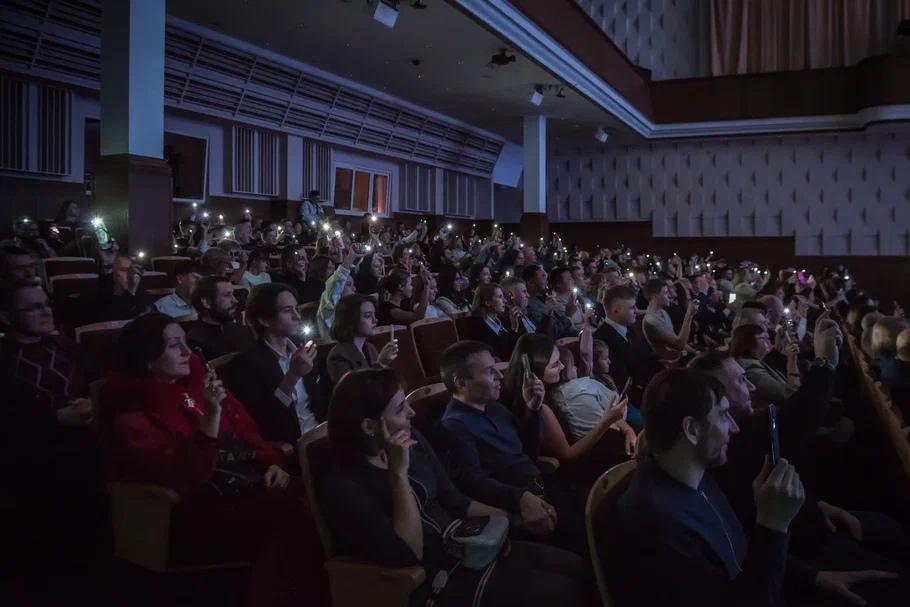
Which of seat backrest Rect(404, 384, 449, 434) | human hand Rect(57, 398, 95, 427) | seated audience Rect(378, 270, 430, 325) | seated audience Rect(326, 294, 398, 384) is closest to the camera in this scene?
human hand Rect(57, 398, 95, 427)

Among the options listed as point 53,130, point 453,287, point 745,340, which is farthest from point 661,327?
point 53,130

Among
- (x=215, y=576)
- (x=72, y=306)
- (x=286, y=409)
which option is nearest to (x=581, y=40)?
(x=72, y=306)

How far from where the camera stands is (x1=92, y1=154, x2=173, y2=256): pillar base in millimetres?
4859

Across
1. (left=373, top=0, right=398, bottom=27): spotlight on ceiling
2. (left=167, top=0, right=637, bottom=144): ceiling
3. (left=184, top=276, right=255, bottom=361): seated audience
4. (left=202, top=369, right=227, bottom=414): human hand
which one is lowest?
(left=202, top=369, right=227, bottom=414): human hand

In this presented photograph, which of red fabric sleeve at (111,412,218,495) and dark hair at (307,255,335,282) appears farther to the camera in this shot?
dark hair at (307,255,335,282)

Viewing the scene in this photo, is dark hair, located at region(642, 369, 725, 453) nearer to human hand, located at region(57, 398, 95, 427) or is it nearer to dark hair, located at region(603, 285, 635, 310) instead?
human hand, located at region(57, 398, 95, 427)

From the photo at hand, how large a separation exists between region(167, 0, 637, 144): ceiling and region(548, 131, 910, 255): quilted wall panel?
250cm

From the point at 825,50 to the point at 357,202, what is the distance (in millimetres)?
8826

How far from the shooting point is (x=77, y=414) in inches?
82.1

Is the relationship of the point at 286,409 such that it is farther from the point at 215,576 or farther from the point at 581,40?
the point at 581,40

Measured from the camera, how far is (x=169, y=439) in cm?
189

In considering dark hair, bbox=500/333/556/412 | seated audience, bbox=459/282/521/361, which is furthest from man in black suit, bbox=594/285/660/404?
dark hair, bbox=500/333/556/412

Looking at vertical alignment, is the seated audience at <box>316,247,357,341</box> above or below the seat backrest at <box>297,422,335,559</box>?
above

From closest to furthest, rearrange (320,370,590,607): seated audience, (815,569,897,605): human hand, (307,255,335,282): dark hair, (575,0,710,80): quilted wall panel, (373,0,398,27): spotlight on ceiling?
(320,370,590,607): seated audience < (815,569,897,605): human hand < (307,255,335,282): dark hair < (373,0,398,27): spotlight on ceiling < (575,0,710,80): quilted wall panel
